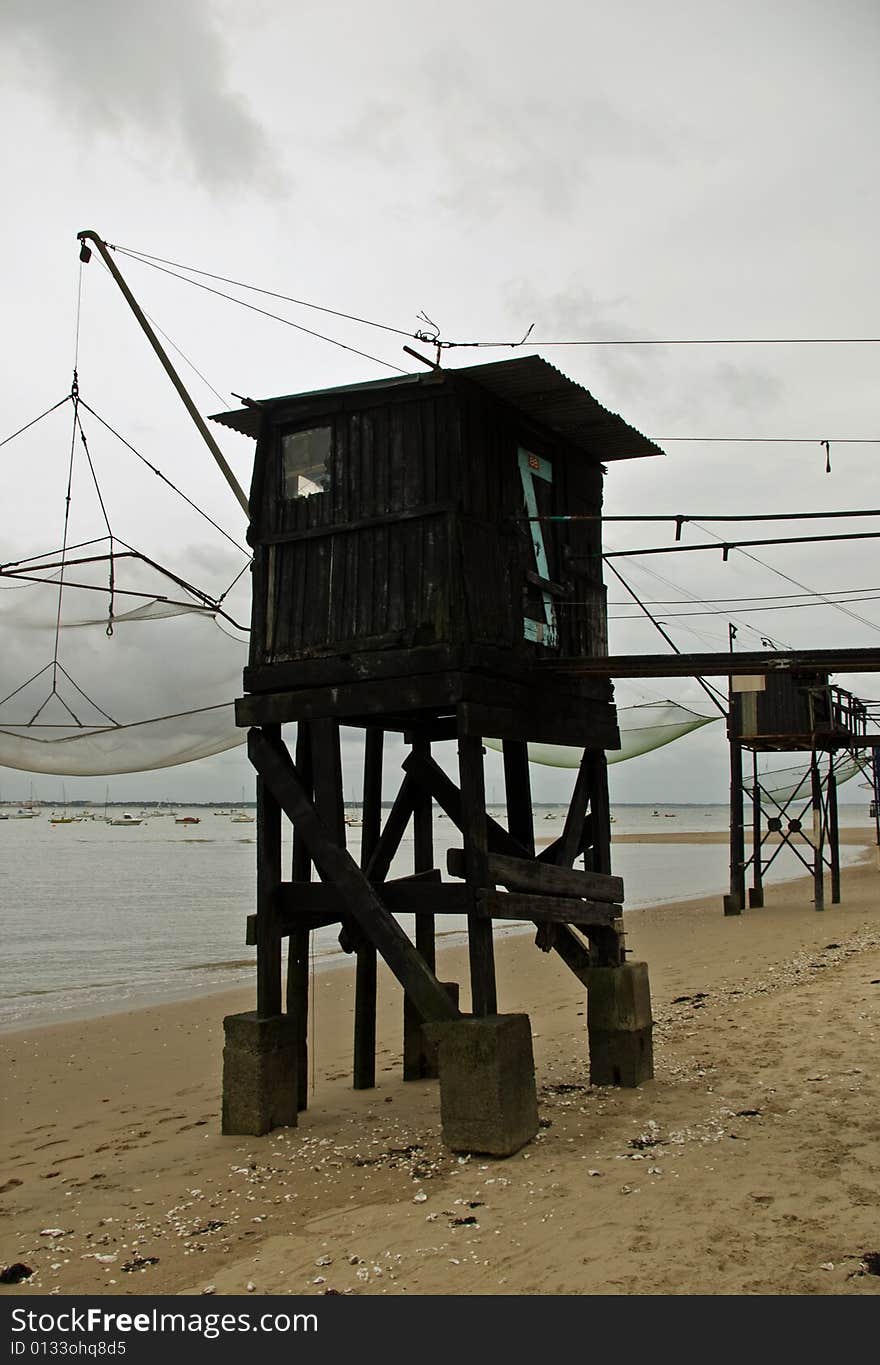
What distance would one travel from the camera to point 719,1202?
6004 mm

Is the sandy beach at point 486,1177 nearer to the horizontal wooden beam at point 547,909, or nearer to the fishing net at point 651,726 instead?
the horizontal wooden beam at point 547,909

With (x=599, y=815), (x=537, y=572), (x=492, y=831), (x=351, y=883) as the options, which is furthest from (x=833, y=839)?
(x=351, y=883)

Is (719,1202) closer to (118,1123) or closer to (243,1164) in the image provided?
(243,1164)

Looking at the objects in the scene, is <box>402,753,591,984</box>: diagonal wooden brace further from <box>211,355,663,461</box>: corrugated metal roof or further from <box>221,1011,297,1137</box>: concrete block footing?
<box>211,355,663,461</box>: corrugated metal roof

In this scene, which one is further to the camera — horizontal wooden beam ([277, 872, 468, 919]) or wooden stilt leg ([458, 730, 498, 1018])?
horizontal wooden beam ([277, 872, 468, 919])

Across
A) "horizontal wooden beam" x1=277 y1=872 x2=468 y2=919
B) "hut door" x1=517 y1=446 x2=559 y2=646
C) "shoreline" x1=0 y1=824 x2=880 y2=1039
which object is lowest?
"shoreline" x1=0 y1=824 x2=880 y2=1039

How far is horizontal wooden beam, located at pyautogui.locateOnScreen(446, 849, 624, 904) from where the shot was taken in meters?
8.08

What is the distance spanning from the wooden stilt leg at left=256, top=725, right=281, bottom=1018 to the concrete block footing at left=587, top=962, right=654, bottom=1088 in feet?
8.84

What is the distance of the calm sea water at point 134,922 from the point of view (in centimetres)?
1881

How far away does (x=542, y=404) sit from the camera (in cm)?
909

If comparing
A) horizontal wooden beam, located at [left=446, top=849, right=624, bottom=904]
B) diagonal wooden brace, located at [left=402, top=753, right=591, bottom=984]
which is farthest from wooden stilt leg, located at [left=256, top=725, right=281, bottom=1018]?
horizontal wooden beam, located at [left=446, top=849, right=624, bottom=904]

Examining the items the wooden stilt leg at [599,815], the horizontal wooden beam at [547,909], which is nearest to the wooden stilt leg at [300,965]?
the horizontal wooden beam at [547,909]

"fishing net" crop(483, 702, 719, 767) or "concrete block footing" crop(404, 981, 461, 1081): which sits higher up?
"fishing net" crop(483, 702, 719, 767)
